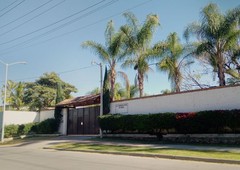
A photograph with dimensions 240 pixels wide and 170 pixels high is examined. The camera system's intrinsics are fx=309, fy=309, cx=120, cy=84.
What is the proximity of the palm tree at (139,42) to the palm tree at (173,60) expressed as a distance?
1692 mm

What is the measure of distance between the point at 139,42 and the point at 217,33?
288 inches

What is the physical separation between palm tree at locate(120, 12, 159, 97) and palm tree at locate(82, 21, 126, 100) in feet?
2.51

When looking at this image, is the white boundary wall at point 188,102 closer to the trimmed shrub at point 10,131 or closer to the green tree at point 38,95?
the trimmed shrub at point 10,131

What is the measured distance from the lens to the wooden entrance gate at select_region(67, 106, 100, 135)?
2942 cm

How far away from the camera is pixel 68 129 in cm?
3331

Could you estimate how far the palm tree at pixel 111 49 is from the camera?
2811 centimetres

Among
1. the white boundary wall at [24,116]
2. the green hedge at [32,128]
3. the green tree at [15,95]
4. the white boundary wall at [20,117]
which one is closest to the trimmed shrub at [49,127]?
the green hedge at [32,128]

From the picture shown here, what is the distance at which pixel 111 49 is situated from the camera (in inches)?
1115

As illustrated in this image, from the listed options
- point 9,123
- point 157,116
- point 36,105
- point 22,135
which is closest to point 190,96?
point 157,116

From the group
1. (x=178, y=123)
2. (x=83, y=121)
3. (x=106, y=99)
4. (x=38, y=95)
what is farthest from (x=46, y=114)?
(x=38, y=95)

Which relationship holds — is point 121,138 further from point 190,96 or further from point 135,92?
point 135,92

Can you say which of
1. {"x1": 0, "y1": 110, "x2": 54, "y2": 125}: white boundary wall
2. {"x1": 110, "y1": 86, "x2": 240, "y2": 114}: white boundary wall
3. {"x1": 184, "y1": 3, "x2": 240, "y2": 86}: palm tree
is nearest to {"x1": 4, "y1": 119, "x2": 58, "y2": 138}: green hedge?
{"x1": 0, "y1": 110, "x2": 54, "y2": 125}: white boundary wall

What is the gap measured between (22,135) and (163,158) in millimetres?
24850

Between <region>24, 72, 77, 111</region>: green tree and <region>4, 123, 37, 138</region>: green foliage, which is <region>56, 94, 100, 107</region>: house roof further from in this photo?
<region>24, 72, 77, 111</region>: green tree
